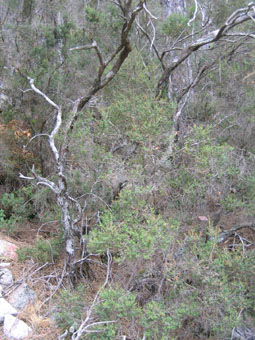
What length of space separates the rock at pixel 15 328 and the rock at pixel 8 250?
1.28 meters

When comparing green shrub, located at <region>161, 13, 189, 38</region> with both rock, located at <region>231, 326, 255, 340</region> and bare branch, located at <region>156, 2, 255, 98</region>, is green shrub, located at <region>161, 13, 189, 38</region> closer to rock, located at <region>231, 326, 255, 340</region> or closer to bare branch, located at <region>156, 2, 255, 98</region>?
bare branch, located at <region>156, 2, 255, 98</region>

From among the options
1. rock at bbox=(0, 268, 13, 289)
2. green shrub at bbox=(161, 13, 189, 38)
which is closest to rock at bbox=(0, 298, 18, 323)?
rock at bbox=(0, 268, 13, 289)

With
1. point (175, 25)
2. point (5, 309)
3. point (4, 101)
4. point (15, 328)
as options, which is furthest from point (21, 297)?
point (175, 25)

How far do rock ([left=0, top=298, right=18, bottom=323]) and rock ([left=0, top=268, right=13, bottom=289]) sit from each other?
356 mm

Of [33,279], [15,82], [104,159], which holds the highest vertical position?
[15,82]

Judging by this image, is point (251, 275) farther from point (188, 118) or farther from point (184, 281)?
point (188, 118)

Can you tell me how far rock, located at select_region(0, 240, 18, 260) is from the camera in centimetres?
519

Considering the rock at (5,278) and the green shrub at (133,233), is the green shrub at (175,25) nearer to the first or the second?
the green shrub at (133,233)

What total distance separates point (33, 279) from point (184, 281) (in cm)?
212

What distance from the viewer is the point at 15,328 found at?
3.93 m

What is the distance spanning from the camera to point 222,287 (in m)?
3.79

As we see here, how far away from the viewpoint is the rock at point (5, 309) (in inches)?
160

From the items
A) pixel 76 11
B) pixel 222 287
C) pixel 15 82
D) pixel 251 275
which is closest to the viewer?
pixel 222 287

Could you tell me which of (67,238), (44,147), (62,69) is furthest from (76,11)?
(67,238)
